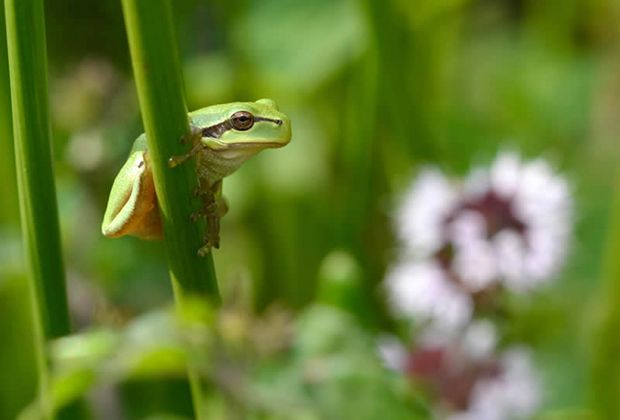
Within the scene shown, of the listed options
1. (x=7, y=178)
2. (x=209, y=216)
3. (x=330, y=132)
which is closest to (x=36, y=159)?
(x=209, y=216)

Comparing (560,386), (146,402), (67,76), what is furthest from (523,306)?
(67,76)

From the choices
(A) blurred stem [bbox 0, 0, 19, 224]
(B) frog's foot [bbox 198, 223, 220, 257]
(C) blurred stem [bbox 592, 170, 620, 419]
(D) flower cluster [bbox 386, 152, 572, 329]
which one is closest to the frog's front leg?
(B) frog's foot [bbox 198, 223, 220, 257]

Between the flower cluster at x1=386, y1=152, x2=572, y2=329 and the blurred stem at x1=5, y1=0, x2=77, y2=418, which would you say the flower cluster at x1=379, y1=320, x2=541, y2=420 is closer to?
the flower cluster at x1=386, y1=152, x2=572, y2=329

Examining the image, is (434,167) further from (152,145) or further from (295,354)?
(152,145)

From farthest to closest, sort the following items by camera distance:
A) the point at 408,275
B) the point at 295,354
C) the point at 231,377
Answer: the point at 408,275
the point at 295,354
the point at 231,377

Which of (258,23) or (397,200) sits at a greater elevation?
(258,23)

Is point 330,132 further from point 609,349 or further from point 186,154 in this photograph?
point 186,154

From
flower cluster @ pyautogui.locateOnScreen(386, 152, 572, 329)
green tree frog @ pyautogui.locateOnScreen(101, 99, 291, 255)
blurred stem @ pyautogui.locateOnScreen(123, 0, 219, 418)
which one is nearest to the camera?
blurred stem @ pyautogui.locateOnScreen(123, 0, 219, 418)
